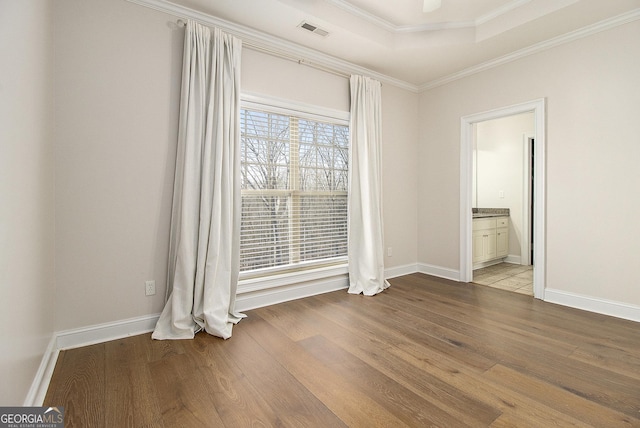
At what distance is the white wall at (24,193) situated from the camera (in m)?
1.18

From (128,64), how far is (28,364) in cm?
212

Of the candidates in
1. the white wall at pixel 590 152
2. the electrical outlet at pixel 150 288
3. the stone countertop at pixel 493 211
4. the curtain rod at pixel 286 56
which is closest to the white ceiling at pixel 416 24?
the curtain rod at pixel 286 56

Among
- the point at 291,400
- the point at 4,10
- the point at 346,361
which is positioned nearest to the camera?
the point at 4,10

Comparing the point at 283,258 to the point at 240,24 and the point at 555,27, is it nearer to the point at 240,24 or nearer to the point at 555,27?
the point at 240,24

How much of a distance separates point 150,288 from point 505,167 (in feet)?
18.8

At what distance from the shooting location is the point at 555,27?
9.45 feet

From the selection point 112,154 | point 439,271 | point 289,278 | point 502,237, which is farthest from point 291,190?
point 502,237

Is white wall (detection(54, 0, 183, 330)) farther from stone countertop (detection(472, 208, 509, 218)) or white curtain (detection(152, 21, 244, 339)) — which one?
stone countertop (detection(472, 208, 509, 218))

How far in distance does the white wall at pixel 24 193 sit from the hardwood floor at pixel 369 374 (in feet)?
1.32

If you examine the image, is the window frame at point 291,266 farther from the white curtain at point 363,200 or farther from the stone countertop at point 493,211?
the stone countertop at point 493,211

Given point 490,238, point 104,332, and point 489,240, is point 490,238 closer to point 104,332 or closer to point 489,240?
point 489,240

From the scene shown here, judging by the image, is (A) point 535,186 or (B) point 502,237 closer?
(A) point 535,186

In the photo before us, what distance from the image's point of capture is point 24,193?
1.46 m

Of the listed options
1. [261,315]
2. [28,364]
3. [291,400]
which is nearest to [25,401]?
[28,364]
